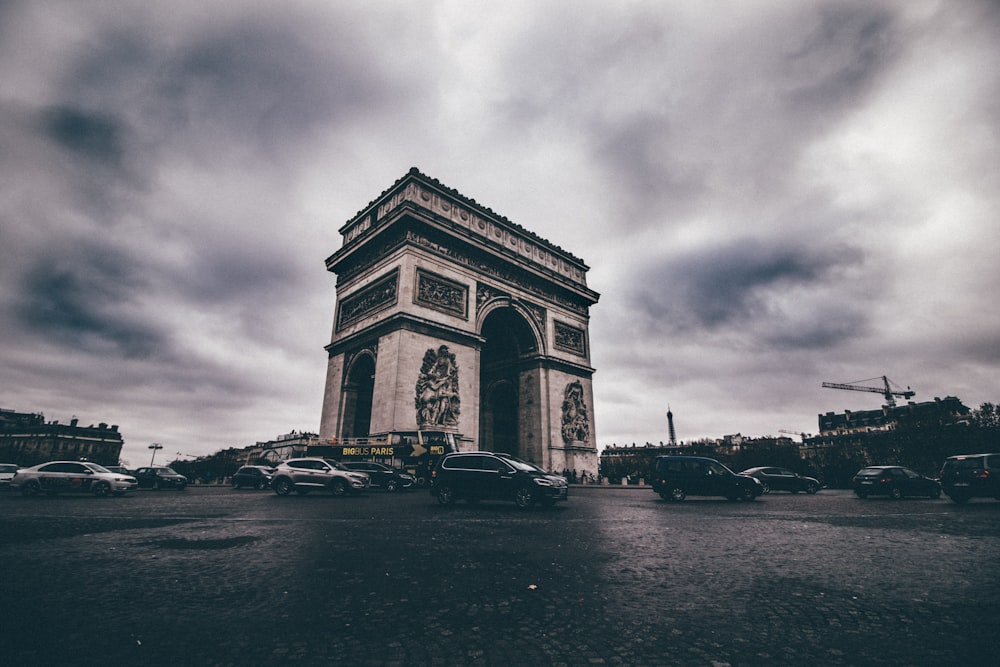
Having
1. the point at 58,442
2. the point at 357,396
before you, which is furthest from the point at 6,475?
the point at 58,442

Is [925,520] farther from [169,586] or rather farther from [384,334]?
[384,334]

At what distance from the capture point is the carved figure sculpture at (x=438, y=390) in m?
23.7

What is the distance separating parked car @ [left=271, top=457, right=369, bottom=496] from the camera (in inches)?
650

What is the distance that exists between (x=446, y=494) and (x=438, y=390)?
11.5 m

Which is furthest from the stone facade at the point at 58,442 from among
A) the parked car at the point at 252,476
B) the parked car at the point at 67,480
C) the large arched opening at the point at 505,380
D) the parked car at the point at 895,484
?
the parked car at the point at 895,484

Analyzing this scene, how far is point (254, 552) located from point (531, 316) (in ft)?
87.6

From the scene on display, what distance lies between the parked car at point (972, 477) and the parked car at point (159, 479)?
3255cm

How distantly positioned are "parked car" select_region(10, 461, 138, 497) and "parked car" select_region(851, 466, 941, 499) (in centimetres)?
2689

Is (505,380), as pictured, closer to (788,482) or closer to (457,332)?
(457,332)

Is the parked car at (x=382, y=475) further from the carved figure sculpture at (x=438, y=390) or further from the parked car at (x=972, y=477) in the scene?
the parked car at (x=972, y=477)

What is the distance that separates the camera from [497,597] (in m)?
3.95

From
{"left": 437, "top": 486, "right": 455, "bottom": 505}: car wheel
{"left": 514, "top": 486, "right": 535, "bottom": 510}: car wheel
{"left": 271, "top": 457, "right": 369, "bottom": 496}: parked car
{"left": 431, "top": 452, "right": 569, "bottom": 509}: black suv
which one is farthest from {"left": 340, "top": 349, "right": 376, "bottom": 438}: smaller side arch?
{"left": 514, "top": 486, "right": 535, "bottom": 510}: car wheel

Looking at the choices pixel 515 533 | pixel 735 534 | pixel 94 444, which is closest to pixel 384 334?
pixel 515 533

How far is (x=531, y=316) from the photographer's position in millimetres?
31719
